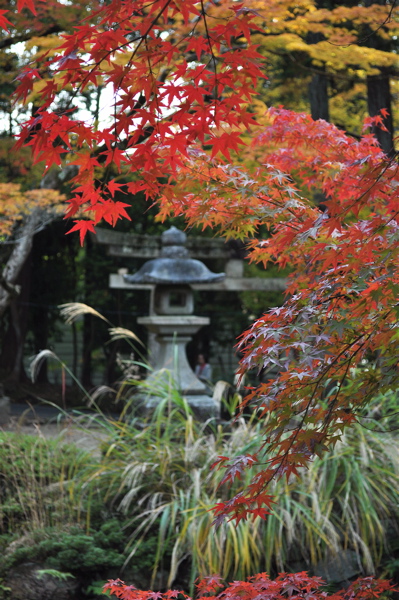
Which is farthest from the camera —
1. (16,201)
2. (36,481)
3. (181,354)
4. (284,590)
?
(16,201)

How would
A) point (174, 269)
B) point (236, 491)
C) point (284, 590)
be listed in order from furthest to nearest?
point (174, 269) < point (236, 491) < point (284, 590)

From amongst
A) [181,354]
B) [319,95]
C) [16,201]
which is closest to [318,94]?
[319,95]

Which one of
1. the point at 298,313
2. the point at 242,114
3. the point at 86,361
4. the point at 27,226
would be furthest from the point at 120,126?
the point at 86,361

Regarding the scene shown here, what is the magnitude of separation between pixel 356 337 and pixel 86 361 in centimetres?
1126

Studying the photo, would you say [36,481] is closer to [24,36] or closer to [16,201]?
[16,201]

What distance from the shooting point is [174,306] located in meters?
7.21

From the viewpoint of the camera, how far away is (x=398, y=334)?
184 centimetres

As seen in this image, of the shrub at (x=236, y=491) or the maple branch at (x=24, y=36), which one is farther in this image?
the maple branch at (x=24, y=36)

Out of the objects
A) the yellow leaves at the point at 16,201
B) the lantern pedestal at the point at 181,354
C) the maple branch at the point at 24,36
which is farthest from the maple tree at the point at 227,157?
the maple branch at the point at 24,36

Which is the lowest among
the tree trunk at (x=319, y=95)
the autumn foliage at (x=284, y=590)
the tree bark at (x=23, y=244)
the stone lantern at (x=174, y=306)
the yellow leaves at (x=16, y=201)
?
the autumn foliage at (x=284, y=590)

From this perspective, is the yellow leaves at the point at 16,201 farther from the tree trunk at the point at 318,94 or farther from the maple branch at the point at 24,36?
the tree trunk at the point at 318,94

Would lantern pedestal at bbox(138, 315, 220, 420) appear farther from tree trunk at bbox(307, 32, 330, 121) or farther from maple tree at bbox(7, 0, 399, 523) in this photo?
maple tree at bbox(7, 0, 399, 523)

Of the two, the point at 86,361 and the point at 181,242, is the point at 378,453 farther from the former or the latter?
the point at 86,361

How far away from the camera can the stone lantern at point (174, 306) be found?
264 inches
